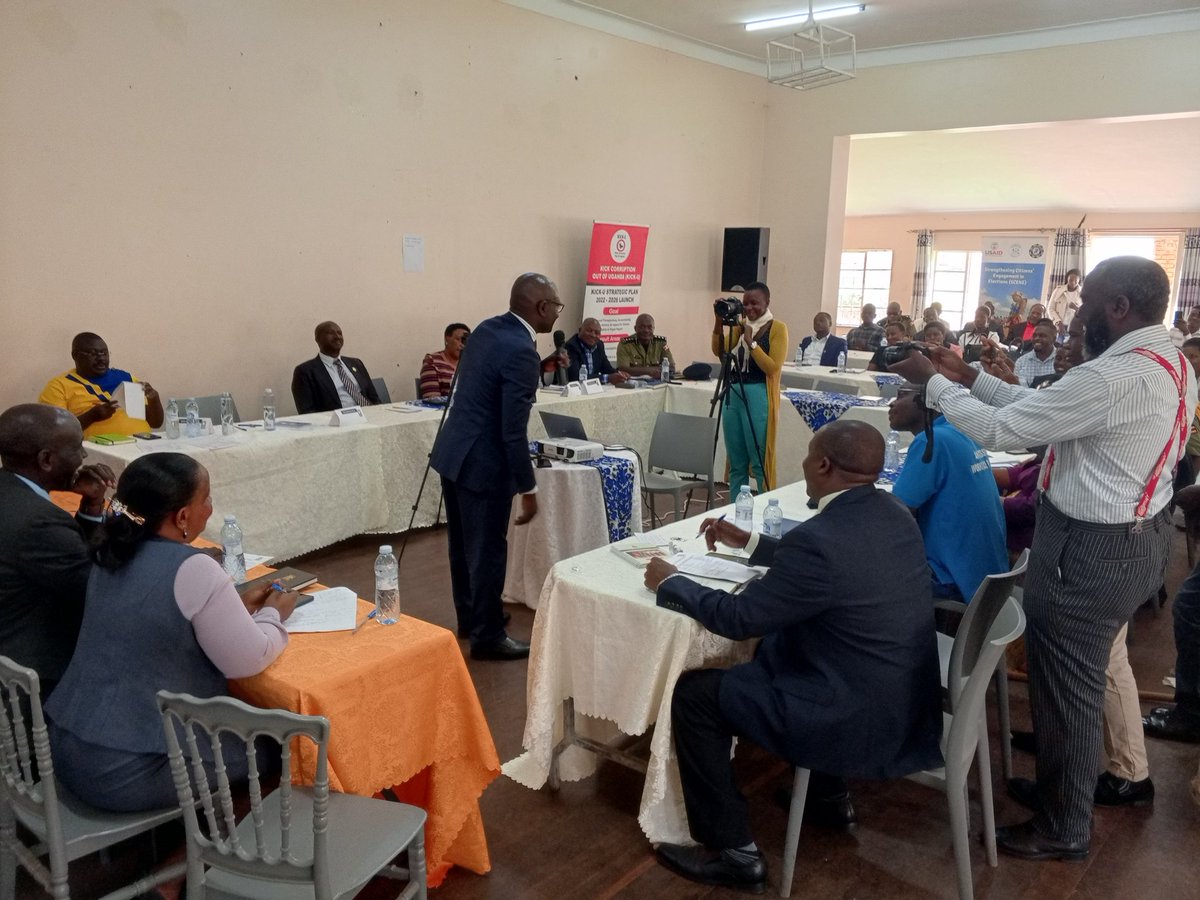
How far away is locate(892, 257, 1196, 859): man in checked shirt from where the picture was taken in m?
2.18

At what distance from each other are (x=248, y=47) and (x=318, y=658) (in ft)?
15.8

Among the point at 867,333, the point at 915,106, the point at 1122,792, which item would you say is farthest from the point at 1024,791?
the point at 867,333

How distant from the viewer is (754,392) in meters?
5.71

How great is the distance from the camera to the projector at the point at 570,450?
13.5 feet

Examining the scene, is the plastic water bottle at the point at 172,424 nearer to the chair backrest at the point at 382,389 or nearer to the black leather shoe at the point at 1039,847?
the chair backrest at the point at 382,389

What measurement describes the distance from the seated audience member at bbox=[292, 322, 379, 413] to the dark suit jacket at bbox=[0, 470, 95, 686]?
12.0ft

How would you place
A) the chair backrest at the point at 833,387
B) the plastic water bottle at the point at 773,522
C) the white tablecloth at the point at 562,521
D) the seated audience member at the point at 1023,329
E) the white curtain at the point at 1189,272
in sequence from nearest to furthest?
1. the plastic water bottle at the point at 773,522
2. the white tablecloth at the point at 562,521
3. the chair backrest at the point at 833,387
4. the seated audience member at the point at 1023,329
5. the white curtain at the point at 1189,272

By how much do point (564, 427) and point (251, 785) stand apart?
317 centimetres

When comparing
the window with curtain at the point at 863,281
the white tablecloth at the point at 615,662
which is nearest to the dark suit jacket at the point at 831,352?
the white tablecloth at the point at 615,662

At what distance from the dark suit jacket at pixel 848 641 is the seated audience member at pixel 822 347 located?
6.61 metres

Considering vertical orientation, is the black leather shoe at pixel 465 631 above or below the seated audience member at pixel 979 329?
below

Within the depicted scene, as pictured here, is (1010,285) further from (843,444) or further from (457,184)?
(843,444)

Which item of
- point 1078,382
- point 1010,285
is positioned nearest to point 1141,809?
point 1078,382

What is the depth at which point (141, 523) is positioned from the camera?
5.80 feet
